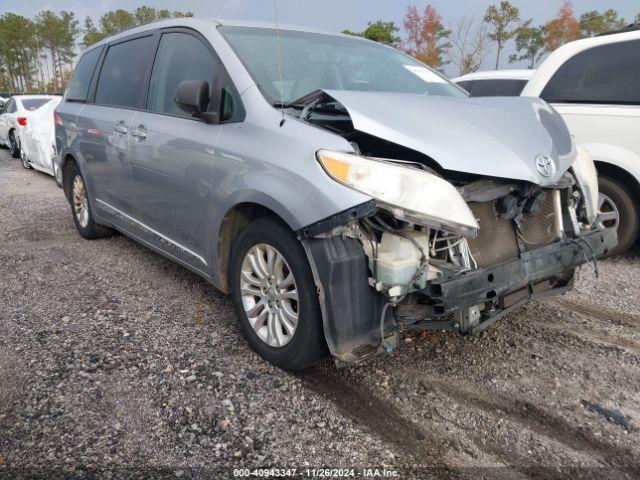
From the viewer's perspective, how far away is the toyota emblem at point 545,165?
2.57 metres

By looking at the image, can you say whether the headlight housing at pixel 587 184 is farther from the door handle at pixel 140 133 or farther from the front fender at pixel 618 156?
the door handle at pixel 140 133

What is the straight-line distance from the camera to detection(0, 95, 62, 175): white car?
9.70 meters

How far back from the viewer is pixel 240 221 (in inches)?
120

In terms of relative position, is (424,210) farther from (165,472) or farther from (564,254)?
(165,472)

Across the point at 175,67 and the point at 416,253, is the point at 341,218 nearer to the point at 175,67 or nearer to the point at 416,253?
the point at 416,253

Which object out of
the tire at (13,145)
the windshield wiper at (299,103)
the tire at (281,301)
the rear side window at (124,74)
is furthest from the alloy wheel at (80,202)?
the tire at (13,145)

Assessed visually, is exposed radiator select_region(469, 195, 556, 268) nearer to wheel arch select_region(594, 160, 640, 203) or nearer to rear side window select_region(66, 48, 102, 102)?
wheel arch select_region(594, 160, 640, 203)

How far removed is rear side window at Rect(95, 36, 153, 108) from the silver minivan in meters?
0.30

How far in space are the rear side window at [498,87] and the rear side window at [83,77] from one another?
483 cm

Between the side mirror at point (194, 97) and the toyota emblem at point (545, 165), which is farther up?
the side mirror at point (194, 97)

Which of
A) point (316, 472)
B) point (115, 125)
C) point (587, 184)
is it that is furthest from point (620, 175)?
point (115, 125)

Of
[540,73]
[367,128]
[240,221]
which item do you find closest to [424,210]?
[367,128]

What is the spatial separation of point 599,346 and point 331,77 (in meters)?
2.40

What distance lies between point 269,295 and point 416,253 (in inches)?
36.1
